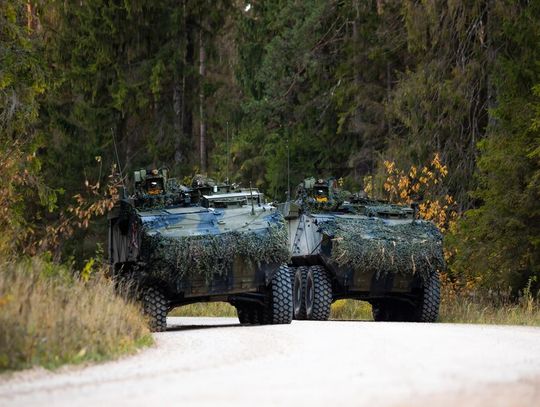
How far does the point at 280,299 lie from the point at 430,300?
421 centimetres

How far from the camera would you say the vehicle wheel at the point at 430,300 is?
2356 cm

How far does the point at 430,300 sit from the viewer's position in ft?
77.3

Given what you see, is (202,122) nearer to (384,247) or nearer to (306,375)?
(384,247)

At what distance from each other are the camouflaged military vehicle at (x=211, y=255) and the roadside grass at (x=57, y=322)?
13.0 ft

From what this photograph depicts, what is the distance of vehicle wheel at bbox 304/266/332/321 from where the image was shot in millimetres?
23594

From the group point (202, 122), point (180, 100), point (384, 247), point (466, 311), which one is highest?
point (180, 100)

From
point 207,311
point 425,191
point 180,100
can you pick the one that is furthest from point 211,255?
point 180,100

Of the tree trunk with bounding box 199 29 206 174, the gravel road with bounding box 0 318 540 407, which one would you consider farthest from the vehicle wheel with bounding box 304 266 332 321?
the tree trunk with bounding box 199 29 206 174

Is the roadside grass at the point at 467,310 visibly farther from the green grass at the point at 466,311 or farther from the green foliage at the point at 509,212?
the green foliage at the point at 509,212

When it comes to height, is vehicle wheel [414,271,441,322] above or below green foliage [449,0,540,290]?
below

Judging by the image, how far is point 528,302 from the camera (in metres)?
22.5

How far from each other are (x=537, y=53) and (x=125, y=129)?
63.4ft

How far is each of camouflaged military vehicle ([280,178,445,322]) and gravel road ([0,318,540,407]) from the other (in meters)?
7.87

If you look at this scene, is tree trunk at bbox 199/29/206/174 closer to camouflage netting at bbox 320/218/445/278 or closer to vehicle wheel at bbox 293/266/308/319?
vehicle wheel at bbox 293/266/308/319
